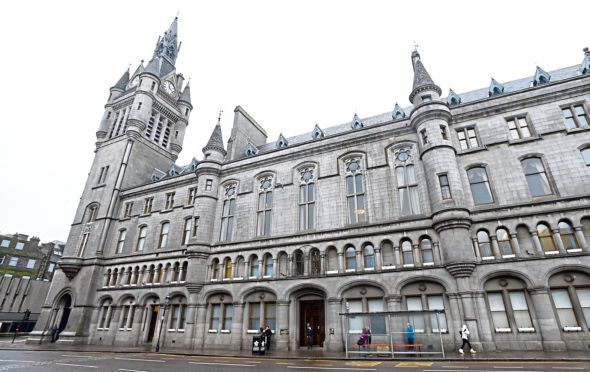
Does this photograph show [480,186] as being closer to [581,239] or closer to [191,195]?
[581,239]

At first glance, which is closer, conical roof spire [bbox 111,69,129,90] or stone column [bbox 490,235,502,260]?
stone column [bbox 490,235,502,260]

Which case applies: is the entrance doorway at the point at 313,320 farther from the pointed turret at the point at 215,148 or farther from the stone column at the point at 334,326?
the pointed turret at the point at 215,148

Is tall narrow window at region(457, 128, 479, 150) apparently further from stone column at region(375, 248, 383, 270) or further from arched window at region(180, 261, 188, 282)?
arched window at region(180, 261, 188, 282)

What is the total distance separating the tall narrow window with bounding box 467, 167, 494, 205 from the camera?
20375 millimetres

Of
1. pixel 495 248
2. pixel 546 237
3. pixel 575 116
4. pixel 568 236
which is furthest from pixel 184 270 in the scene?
pixel 575 116

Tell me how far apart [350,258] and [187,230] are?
57.5ft

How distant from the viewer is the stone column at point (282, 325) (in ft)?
71.7

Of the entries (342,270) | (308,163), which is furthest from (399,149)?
(342,270)

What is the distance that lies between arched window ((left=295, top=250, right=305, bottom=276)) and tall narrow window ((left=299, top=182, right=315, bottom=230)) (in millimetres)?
2188

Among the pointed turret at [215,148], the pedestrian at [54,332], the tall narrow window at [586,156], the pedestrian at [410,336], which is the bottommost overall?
the pedestrian at [54,332]

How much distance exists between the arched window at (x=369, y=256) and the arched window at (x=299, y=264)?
4.85 m

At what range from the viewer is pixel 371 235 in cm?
2198

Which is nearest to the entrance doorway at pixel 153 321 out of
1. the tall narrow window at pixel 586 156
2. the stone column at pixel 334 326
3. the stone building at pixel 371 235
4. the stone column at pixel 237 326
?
the stone building at pixel 371 235

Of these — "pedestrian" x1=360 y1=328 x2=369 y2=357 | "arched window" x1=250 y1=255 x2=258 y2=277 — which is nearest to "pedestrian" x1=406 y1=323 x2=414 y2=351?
"pedestrian" x1=360 y1=328 x2=369 y2=357
